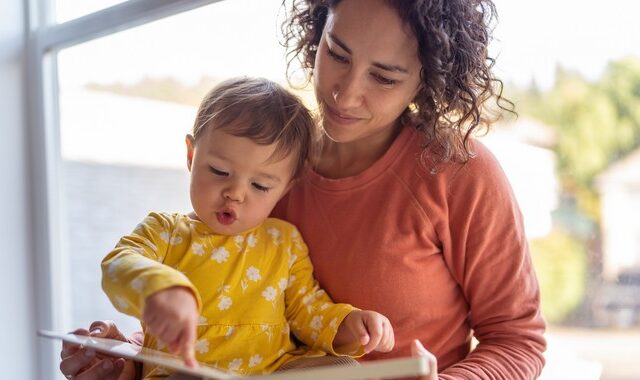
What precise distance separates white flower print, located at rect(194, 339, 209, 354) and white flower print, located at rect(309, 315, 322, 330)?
168 millimetres

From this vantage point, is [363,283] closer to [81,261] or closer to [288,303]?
[288,303]

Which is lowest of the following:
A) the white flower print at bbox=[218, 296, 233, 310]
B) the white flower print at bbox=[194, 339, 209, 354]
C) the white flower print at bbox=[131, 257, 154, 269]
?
the white flower print at bbox=[194, 339, 209, 354]

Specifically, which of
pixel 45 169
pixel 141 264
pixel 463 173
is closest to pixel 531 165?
pixel 463 173

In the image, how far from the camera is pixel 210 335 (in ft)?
3.70

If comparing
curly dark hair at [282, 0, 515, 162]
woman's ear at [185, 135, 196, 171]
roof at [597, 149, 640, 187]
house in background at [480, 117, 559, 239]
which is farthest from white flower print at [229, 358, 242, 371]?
roof at [597, 149, 640, 187]

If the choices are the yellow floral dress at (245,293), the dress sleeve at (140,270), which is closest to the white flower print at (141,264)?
the dress sleeve at (140,270)

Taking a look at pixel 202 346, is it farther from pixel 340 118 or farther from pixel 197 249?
pixel 340 118

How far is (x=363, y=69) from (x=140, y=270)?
447mm

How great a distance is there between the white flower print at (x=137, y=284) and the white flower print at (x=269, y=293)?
0.30 m

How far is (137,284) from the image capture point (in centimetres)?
90

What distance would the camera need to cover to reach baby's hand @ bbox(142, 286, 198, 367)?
0.84 m

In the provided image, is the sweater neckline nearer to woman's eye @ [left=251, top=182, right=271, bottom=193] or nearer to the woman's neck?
the woman's neck

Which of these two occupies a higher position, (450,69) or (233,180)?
(450,69)

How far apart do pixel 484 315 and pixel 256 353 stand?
0.37 meters
